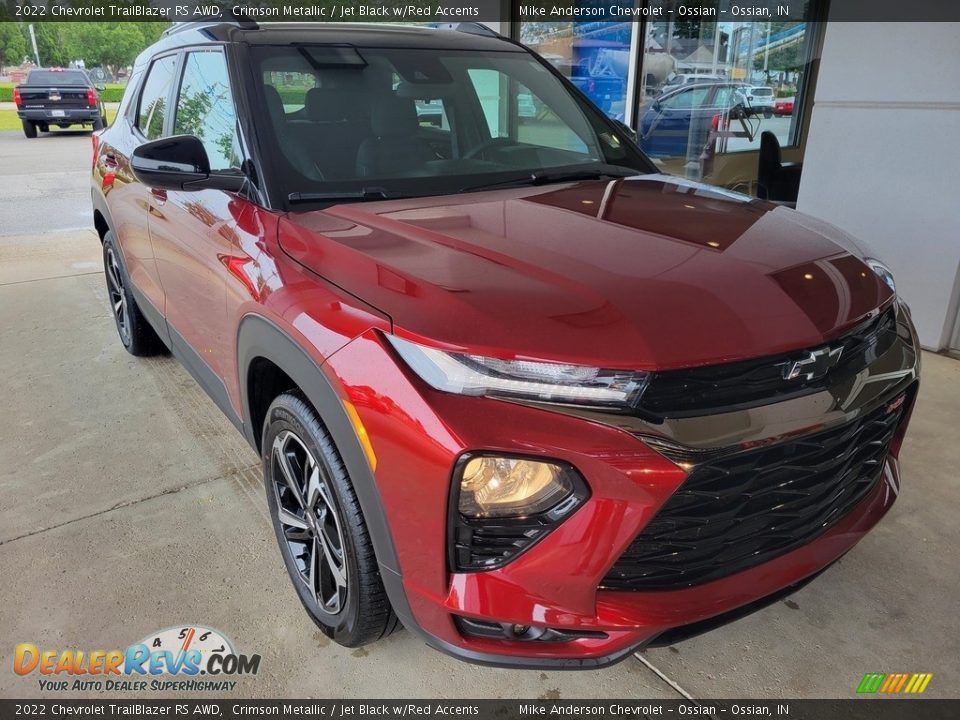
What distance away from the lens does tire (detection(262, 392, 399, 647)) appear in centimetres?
178

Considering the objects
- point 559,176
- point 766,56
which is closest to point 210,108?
point 559,176

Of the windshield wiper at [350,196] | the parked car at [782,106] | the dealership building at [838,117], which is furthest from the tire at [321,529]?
the parked car at [782,106]

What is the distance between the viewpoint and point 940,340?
4.19 metres

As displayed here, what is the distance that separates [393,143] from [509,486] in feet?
4.86

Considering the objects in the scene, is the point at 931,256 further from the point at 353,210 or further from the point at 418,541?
the point at 418,541

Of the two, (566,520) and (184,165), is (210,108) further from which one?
(566,520)

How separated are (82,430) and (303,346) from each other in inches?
87.9

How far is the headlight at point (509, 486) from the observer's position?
144 cm

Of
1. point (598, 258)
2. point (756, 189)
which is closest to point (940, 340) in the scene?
point (756, 189)

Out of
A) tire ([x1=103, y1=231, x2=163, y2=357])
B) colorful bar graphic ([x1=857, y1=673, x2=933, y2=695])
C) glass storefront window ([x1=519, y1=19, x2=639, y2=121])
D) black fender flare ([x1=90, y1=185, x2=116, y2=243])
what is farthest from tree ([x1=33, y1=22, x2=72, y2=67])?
colorful bar graphic ([x1=857, y1=673, x2=933, y2=695])

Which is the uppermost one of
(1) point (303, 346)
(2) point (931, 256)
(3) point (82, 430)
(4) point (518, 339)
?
(4) point (518, 339)

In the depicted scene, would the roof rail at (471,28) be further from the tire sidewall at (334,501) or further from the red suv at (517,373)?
the tire sidewall at (334,501)

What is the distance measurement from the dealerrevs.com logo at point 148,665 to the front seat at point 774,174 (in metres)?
4.86

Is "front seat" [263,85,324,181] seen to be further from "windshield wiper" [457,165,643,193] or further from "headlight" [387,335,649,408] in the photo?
"headlight" [387,335,649,408]
